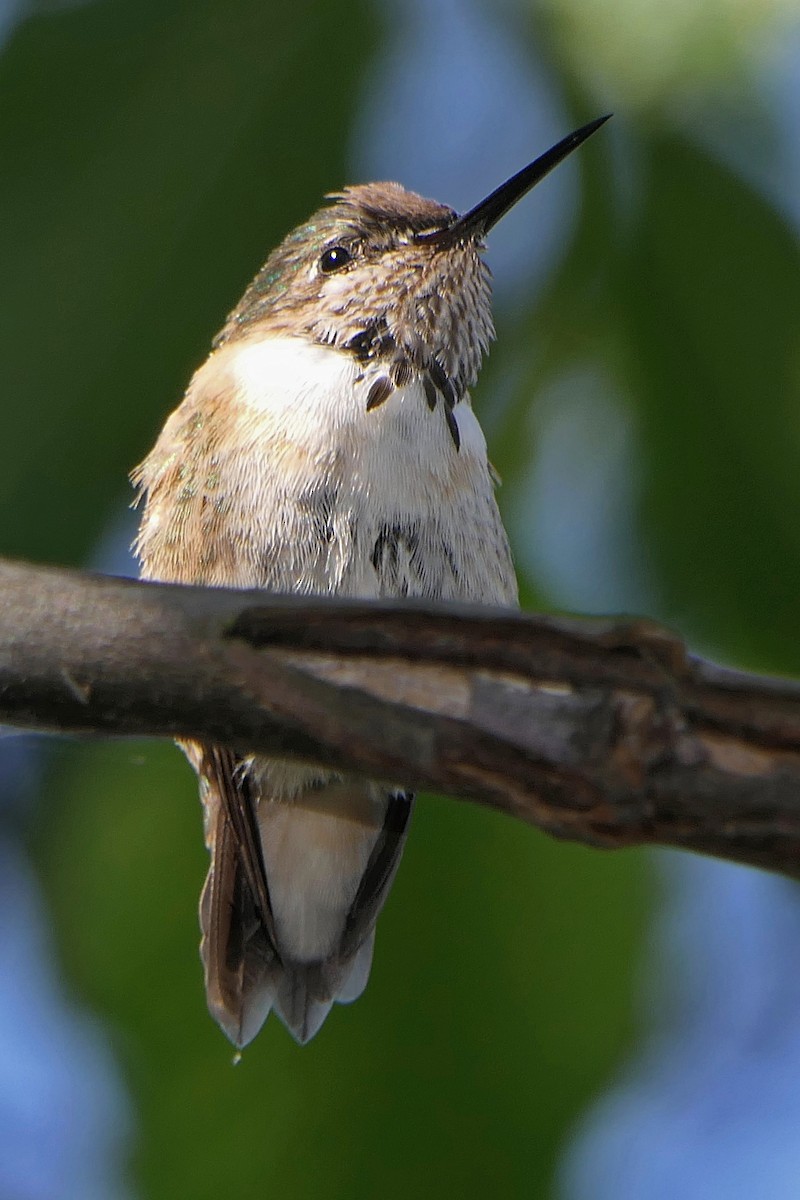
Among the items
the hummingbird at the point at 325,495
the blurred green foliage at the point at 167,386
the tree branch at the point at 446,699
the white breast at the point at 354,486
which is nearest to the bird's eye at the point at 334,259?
the hummingbird at the point at 325,495

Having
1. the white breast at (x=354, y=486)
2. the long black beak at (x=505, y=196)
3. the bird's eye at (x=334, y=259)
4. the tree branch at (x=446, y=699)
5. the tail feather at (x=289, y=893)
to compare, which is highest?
the long black beak at (x=505, y=196)

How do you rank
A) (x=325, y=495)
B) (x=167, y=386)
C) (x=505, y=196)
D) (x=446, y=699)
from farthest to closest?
1. (x=505, y=196)
2. (x=325, y=495)
3. (x=167, y=386)
4. (x=446, y=699)

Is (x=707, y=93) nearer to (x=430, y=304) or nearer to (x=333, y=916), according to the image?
(x=430, y=304)

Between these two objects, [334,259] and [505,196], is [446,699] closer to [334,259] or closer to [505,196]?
[505,196]

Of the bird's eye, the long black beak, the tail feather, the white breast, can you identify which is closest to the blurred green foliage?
the long black beak

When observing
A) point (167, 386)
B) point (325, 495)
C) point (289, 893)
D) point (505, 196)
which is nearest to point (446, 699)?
point (167, 386)

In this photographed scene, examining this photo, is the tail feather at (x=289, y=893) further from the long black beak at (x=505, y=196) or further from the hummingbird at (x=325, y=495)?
the long black beak at (x=505, y=196)

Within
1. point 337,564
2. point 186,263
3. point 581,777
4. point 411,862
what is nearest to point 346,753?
point 581,777
